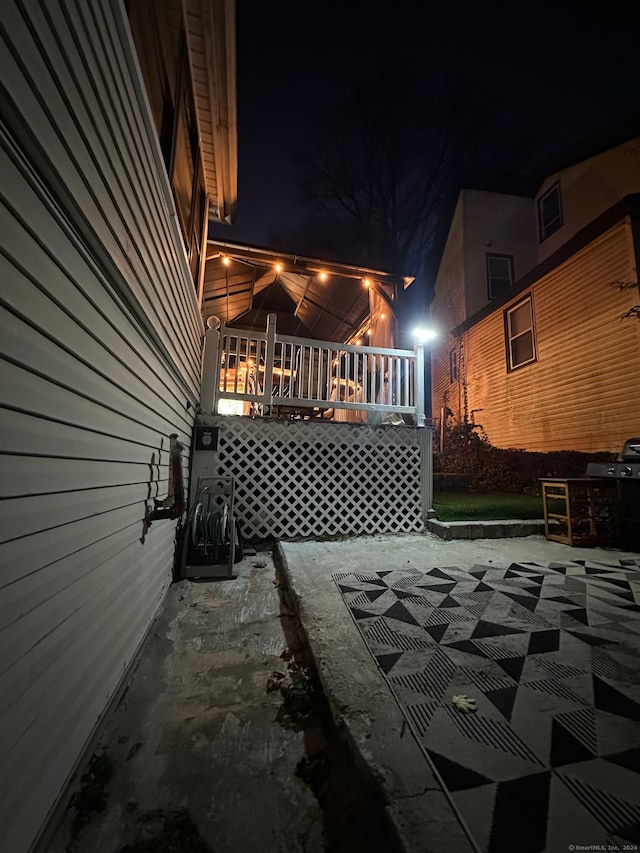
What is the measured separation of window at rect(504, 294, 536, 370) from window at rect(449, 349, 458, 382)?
7.94 feet

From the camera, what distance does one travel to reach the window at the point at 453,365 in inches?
463

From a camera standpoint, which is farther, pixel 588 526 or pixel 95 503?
pixel 588 526

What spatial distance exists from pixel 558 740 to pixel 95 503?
2.07 m

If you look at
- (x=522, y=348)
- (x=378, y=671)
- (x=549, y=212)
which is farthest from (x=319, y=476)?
(x=549, y=212)

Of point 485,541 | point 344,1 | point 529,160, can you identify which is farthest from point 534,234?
point 344,1

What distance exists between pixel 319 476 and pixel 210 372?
212 centimetres

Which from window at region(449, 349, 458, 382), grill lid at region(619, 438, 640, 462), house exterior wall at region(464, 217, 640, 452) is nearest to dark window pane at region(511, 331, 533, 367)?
house exterior wall at region(464, 217, 640, 452)

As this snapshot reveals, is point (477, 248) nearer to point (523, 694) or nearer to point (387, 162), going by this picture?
point (387, 162)

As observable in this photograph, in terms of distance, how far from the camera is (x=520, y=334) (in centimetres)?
905

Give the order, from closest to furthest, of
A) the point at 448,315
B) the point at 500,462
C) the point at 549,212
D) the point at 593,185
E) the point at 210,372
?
the point at 210,372, the point at 500,462, the point at 593,185, the point at 549,212, the point at 448,315

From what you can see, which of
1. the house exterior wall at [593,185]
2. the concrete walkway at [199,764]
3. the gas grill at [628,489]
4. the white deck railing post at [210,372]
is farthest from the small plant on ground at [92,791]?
the house exterior wall at [593,185]

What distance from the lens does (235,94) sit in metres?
3.52

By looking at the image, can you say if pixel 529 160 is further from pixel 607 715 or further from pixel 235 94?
pixel 607 715

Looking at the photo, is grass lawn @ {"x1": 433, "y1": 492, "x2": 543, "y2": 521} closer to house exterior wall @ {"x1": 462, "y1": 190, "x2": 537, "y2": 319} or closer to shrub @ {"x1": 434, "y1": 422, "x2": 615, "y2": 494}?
shrub @ {"x1": 434, "y1": 422, "x2": 615, "y2": 494}
